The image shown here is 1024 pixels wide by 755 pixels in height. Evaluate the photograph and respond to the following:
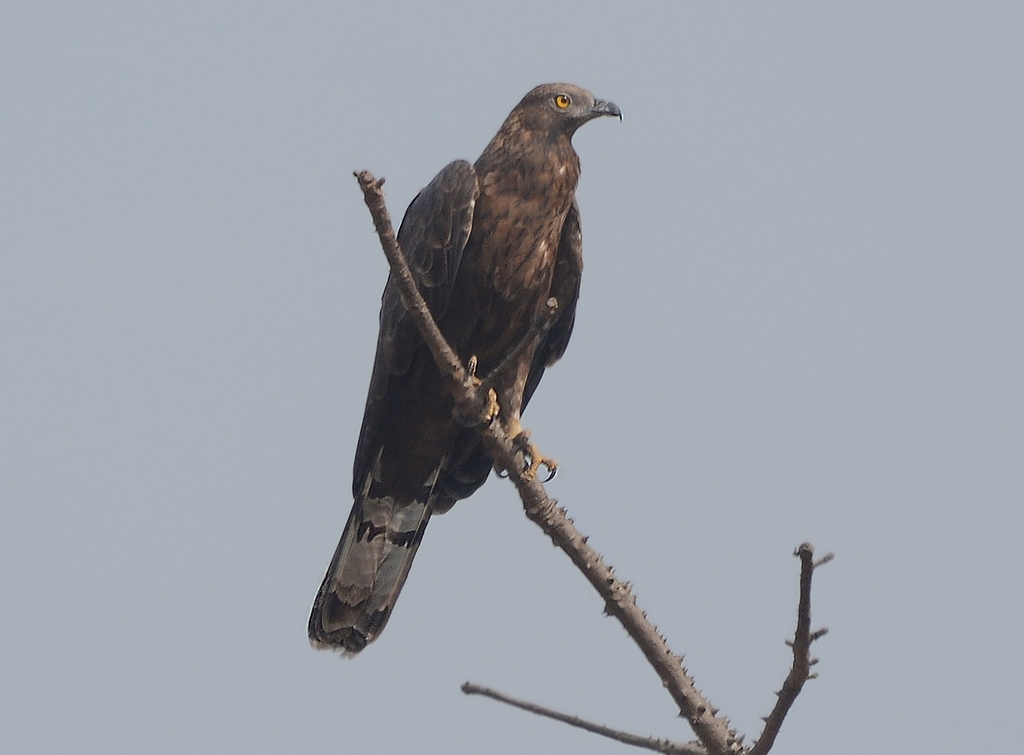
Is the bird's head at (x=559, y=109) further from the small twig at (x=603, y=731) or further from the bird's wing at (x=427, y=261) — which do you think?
the small twig at (x=603, y=731)

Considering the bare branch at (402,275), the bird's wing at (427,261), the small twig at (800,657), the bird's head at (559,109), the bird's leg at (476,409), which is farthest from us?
the bird's head at (559,109)

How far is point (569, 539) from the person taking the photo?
5066mm

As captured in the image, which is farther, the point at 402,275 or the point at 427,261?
the point at 427,261

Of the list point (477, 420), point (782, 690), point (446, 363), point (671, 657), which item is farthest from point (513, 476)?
point (782, 690)

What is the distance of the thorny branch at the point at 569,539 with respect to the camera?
4426 millimetres

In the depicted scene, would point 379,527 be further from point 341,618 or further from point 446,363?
point 446,363

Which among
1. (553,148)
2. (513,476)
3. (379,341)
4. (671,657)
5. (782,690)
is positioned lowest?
(782,690)

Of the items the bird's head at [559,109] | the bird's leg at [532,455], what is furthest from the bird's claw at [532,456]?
the bird's head at [559,109]

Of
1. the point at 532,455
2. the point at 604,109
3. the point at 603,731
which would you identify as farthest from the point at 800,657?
the point at 604,109

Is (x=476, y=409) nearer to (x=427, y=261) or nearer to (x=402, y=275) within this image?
(x=402, y=275)

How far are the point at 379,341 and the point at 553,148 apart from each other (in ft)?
4.48

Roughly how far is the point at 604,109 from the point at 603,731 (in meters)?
3.69

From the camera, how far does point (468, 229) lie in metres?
6.08

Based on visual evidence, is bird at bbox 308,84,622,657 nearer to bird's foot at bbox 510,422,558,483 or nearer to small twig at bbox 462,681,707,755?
bird's foot at bbox 510,422,558,483
